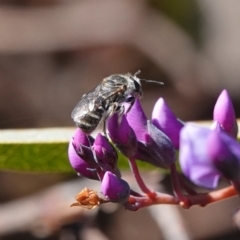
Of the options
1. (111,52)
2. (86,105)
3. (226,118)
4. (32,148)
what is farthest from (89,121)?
(111,52)

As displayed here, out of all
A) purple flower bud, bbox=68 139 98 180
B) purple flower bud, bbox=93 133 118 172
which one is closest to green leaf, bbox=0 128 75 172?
purple flower bud, bbox=68 139 98 180

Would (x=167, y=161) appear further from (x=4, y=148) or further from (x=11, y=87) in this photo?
(x=11, y=87)

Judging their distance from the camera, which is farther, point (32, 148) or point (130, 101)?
point (32, 148)

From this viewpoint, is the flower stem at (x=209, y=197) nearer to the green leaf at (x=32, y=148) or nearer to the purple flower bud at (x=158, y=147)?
the purple flower bud at (x=158, y=147)

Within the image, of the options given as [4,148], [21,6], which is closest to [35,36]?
[21,6]

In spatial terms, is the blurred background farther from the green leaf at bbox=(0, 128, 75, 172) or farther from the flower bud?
the flower bud

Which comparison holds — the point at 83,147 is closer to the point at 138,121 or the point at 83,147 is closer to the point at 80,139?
the point at 80,139
